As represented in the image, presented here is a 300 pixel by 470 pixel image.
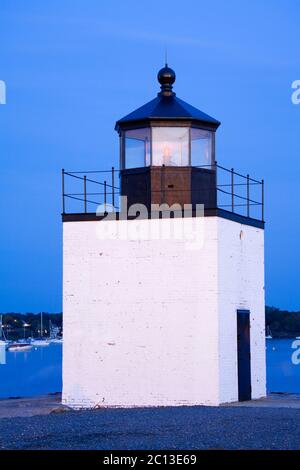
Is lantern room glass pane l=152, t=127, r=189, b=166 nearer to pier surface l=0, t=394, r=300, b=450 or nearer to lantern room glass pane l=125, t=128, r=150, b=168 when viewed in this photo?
lantern room glass pane l=125, t=128, r=150, b=168

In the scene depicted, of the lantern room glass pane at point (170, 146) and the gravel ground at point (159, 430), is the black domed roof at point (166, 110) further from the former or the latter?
the gravel ground at point (159, 430)

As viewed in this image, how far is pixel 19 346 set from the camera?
10119 cm

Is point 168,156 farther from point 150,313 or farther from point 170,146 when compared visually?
point 150,313

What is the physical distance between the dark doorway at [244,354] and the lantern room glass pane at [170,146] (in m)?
2.94

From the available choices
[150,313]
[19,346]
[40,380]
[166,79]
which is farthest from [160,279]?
[19,346]

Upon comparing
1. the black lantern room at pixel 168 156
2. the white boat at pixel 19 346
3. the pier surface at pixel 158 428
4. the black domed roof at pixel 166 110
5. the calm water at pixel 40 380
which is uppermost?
the black domed roof at pixel 166 110

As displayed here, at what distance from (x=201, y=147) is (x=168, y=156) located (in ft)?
2.26

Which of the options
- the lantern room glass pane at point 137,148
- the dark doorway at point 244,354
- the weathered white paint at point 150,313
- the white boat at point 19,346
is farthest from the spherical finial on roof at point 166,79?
the white boat at point 19,346

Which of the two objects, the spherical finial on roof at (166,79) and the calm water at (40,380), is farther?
the calm water at (40,380)

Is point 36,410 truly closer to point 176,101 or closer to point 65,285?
point 65,285

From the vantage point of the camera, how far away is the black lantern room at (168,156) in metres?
15.9

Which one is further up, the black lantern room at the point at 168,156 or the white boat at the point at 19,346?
the black lantern room at the point at 168,156

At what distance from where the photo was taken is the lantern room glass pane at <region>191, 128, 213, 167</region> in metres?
16.0
